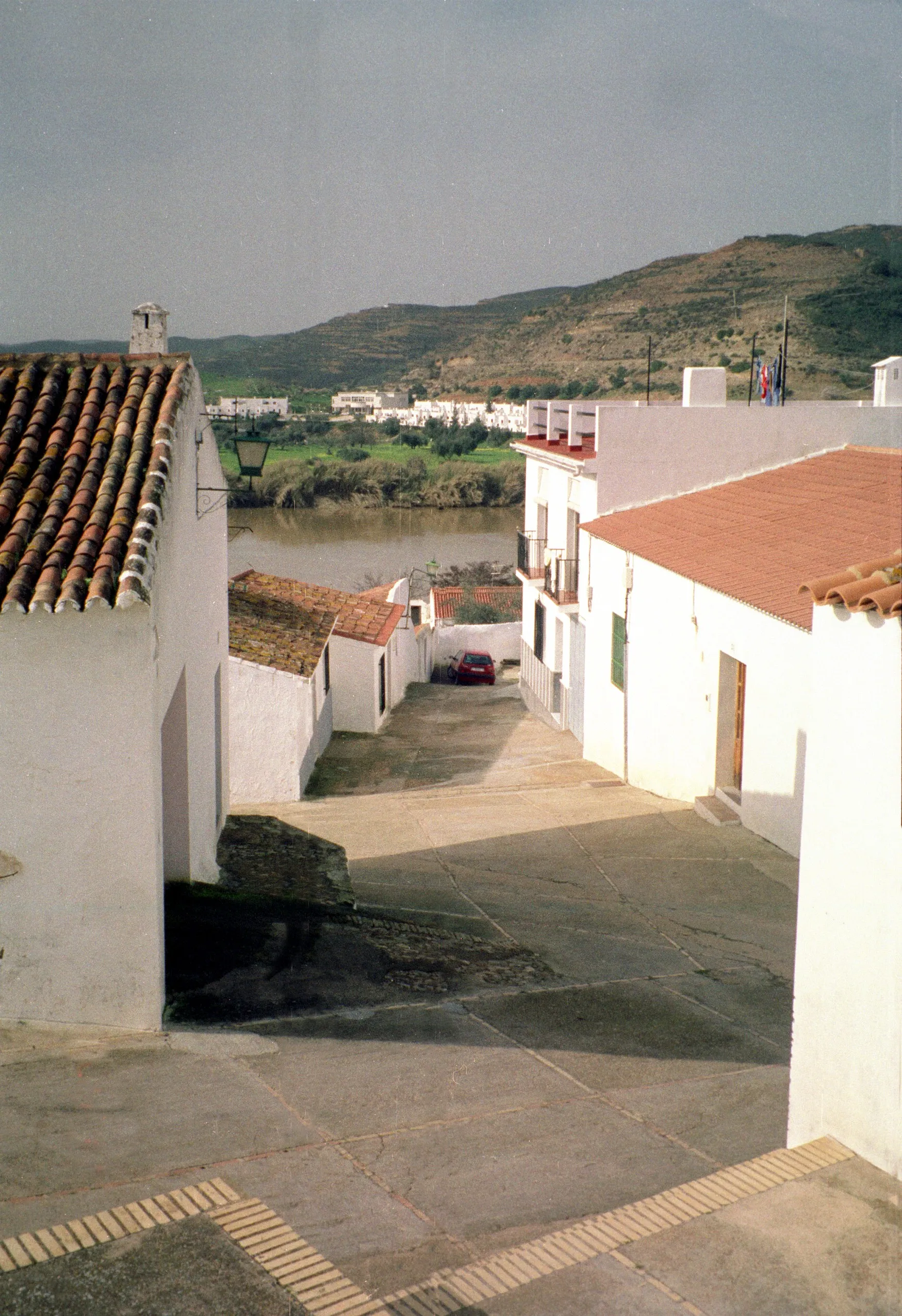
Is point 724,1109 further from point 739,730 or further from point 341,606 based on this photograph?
point 341,606

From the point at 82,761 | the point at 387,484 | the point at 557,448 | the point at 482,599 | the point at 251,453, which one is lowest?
the point at 482,599

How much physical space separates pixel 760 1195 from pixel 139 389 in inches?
246

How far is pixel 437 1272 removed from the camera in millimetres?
3980

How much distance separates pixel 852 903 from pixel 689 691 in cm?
944

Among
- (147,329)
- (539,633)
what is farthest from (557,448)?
(147,329)

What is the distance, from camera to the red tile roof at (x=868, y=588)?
167 inches

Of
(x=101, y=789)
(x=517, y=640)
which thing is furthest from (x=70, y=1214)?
(x=517, y=640)

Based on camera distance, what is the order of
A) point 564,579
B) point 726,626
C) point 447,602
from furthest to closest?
point 447,602
point 564,579
point 726,626

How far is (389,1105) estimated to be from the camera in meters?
5.67

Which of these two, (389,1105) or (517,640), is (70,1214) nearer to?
(389,1105)

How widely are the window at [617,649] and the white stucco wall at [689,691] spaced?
0.36ft

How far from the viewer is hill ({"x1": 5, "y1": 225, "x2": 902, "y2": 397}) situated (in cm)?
3403

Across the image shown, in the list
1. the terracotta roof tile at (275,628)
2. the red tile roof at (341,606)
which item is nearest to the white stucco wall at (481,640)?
the red tile roof at (341,606)

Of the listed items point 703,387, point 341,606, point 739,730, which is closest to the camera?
point 739,730
